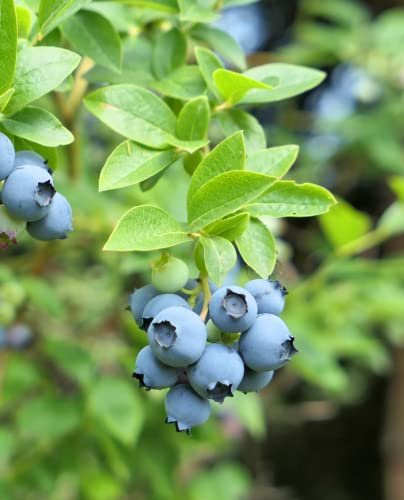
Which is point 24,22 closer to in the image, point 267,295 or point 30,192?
point 30,192

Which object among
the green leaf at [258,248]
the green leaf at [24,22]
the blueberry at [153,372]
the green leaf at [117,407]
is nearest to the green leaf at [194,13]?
the green leaf at [24,22]

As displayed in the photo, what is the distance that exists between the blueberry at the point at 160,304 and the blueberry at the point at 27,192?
0.41 ft

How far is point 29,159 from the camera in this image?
1.75 feet

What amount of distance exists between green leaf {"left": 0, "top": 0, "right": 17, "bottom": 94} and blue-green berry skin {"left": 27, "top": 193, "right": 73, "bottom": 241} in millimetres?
104

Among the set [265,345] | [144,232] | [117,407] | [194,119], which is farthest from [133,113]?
[117,407]

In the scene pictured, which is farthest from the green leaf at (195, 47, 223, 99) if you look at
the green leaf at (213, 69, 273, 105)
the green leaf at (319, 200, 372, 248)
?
the green leaf at (319, 200, 372, 248)

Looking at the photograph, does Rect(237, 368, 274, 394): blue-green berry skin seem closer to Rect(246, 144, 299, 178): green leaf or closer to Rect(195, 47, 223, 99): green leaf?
Rect(246, 144, 299, 178): green leaf

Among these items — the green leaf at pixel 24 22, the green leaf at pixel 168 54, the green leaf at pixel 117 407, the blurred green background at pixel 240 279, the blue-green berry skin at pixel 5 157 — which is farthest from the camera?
the blurred green background at pixel 240 279

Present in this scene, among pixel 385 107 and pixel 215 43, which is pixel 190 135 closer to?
pixel 215 43

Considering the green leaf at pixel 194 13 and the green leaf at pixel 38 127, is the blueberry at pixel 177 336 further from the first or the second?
the green leaf at pixel 194 13

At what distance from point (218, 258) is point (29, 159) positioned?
181 mm

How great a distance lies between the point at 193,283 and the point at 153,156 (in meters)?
0.13

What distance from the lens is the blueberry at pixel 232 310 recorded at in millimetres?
510

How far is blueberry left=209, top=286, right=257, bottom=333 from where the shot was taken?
1.67 ft
